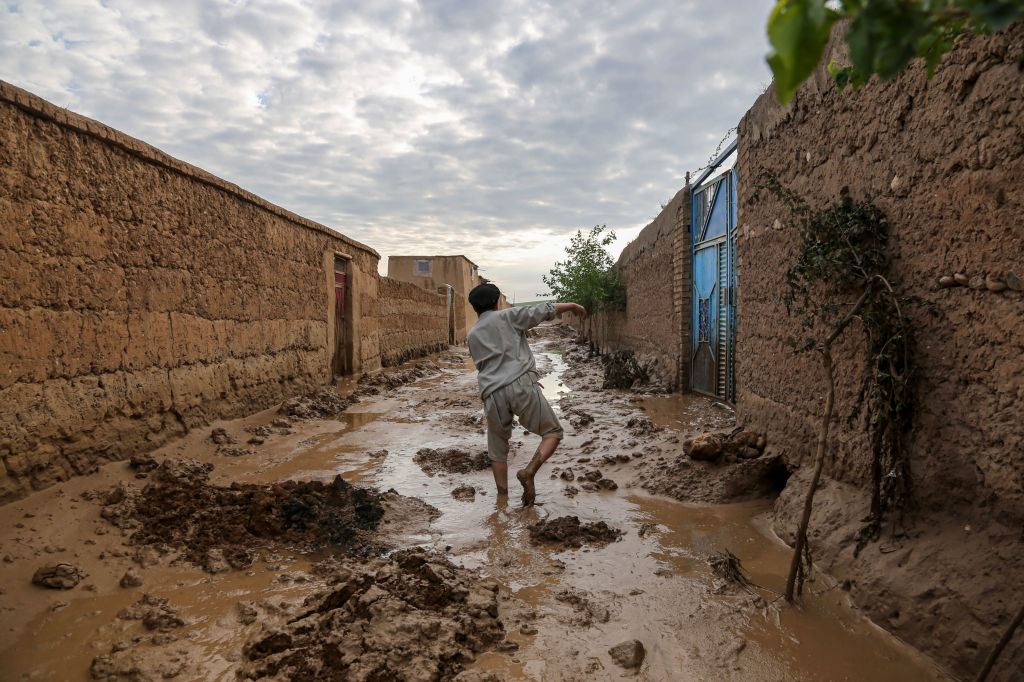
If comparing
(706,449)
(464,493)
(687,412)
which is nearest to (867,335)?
(706,449)

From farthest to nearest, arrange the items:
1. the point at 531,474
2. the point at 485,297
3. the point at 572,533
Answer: the point at 485,297 → the point at 531,474 → the point at 572,533

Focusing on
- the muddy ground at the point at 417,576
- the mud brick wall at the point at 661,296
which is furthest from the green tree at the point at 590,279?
the muddy ground at the point at 417,576

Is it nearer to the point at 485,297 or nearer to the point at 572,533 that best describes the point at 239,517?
the point at 572,533

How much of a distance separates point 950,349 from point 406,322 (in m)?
12.8

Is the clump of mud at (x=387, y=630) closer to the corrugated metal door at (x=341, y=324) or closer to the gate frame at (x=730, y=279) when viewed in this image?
the gate frame at (x=730, y=279)

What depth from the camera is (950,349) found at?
238 centimetres

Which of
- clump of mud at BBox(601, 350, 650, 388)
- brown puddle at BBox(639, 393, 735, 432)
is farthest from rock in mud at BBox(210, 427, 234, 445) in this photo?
A: clump of mud at BBox(601, 350, 650, 388)

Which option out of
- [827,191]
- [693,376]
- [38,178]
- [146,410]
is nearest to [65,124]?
[38,178]

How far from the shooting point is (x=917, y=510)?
8.19 ft

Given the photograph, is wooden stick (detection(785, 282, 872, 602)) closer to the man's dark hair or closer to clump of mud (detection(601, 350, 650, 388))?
the man's dark hair

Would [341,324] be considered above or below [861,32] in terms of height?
below

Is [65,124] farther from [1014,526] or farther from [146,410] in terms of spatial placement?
[1014,526]

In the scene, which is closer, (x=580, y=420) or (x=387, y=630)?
(x=387, y=630)

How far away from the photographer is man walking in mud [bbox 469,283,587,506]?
4.13 m
